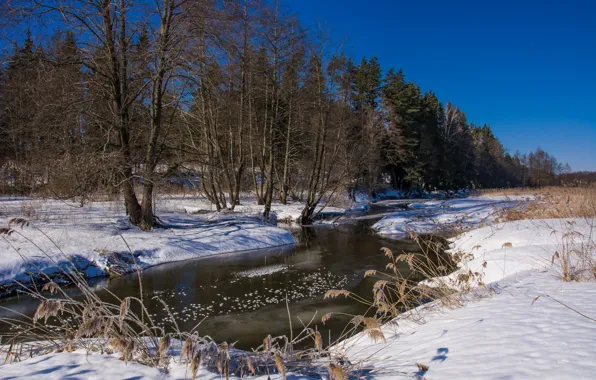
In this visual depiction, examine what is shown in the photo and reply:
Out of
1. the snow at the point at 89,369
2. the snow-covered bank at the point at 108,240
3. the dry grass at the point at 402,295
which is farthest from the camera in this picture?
the snow-covered bank at the point at 108,240

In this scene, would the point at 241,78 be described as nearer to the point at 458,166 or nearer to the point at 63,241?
the point at 63,241

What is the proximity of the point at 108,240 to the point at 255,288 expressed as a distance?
4.54m

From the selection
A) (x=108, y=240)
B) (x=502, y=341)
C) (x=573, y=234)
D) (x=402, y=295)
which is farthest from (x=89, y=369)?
(x=108, y=240)

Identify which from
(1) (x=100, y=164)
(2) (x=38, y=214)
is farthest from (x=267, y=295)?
(2) (x=38, y=214)

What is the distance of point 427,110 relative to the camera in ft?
135

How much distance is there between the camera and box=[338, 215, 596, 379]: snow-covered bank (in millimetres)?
1745

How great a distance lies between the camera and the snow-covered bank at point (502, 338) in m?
1.75

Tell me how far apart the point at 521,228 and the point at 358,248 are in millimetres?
4804

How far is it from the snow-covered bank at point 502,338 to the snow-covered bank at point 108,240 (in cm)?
575

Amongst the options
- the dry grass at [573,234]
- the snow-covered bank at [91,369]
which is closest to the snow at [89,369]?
the snow-covered bank at [91,369]

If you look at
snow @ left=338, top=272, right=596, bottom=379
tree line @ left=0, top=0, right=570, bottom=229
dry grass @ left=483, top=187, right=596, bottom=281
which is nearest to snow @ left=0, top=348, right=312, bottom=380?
snow @ left=338, top=272, right=596, bottom=379

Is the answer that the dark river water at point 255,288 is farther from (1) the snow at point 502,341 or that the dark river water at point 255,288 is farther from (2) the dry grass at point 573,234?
(2) the dry grass at point 573,234

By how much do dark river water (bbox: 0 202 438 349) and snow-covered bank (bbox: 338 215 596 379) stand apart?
194cm

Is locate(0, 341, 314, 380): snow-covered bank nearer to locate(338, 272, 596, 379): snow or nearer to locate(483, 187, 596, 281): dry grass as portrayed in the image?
locate(338, 272, 596, 379): snow
